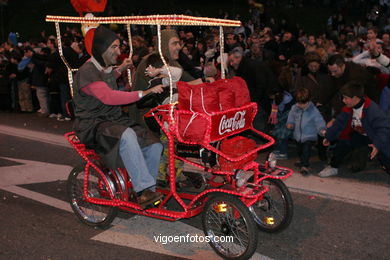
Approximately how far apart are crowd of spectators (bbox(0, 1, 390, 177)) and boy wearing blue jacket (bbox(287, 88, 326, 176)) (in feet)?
0.05

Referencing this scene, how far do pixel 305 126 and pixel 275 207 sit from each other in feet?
8.78

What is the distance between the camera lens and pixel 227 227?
182 inches

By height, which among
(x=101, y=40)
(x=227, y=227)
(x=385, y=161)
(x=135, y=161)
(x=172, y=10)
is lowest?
(x=385, y=161)

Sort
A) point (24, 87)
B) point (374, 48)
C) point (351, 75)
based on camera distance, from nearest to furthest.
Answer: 1. point (374, 48)
2. point (351, 75)
3. point (24, 87)

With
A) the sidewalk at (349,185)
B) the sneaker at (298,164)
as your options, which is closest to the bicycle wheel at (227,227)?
the sidewalk at (349,185)

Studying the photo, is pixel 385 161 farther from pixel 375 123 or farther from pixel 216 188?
pixel 216 188

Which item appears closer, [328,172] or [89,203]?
[89,203]

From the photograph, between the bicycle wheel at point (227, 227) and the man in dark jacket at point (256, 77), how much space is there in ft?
12.2

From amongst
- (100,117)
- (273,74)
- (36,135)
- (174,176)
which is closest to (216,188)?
(174,176)

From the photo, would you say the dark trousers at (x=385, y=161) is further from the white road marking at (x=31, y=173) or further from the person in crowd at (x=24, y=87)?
the person in crowd at (x=24, y=87)

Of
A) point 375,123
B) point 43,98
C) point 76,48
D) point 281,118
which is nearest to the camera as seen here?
point 375,123

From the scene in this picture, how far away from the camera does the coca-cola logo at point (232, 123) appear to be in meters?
4.77

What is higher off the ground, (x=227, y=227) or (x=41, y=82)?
(x=41, y=82)

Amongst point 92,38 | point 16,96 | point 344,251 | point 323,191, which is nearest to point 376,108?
point 323,191
